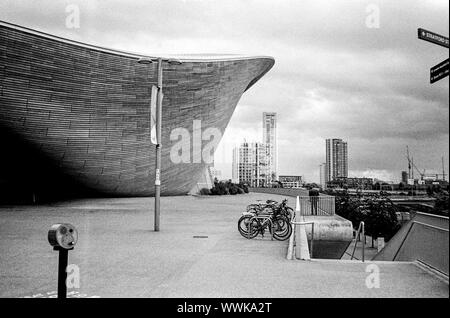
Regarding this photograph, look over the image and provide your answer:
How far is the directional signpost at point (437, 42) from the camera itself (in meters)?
4.16

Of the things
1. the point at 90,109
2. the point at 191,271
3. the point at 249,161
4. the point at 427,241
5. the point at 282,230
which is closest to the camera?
the point at 191,271

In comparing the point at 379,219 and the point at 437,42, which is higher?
the point at 437,42

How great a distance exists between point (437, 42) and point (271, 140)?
13912 cm

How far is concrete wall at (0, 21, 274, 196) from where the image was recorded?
67.8ft

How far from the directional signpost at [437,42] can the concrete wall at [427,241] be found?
2.26m

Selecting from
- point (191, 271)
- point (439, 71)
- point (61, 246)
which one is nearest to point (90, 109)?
point (191, 271)

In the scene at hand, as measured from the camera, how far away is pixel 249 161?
134 metres

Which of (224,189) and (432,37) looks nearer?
(432,37)

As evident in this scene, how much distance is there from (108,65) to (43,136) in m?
5.20

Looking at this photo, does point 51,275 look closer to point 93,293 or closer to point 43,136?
point 93,293

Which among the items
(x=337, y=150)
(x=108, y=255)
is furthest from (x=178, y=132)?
(x=337, y=150)

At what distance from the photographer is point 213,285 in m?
5.41

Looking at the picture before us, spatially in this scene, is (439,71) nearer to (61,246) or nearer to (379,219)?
(61,246)

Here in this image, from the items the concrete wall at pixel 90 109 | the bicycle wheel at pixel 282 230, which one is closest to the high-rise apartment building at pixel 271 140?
the concrete wall at pixel 90 109
